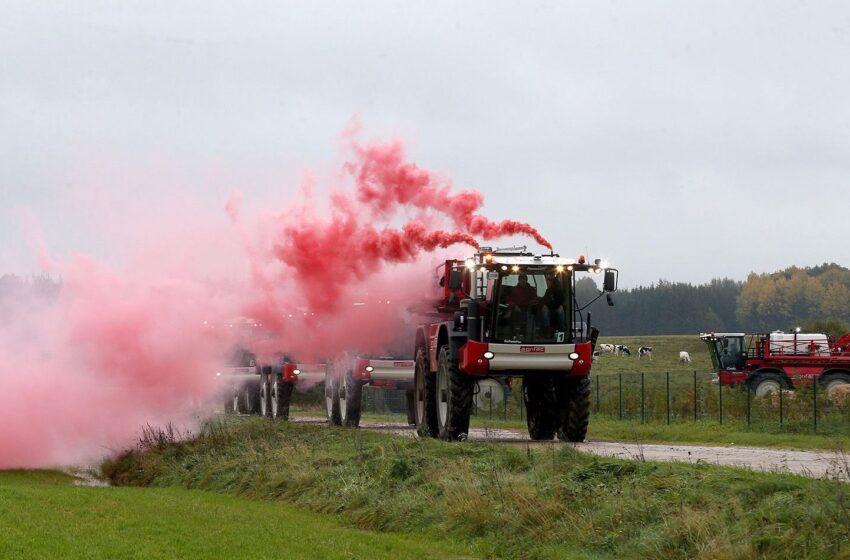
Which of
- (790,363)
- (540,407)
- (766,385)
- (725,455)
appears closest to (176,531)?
(725,455)

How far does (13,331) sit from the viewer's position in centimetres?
3002

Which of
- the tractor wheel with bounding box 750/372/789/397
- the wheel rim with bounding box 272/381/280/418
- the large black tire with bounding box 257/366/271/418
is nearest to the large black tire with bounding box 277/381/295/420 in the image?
the wheel rim with bounding box 272/381/280/418

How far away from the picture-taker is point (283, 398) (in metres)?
41.7

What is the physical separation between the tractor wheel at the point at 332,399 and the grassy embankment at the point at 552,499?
11.6m

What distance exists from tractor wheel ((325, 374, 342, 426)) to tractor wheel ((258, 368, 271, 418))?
6.52 metres

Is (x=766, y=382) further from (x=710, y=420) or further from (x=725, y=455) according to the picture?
(x=725, y=455)

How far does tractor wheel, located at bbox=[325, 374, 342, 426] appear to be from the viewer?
120 feet

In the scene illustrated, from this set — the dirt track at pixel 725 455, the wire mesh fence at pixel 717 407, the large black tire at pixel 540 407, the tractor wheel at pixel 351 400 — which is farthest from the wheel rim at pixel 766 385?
the large black tire at pixel 540 407

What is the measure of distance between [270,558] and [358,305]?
71.1 feet

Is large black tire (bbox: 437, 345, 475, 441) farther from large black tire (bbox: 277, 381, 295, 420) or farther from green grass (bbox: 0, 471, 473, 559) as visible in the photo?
large black tire (bbox: 277, 381, 295, 420)

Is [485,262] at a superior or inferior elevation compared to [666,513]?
superior

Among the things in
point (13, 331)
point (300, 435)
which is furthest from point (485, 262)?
point (13, 331)

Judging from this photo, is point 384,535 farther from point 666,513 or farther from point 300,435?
point 300,435

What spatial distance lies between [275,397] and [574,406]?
17.5 meters
